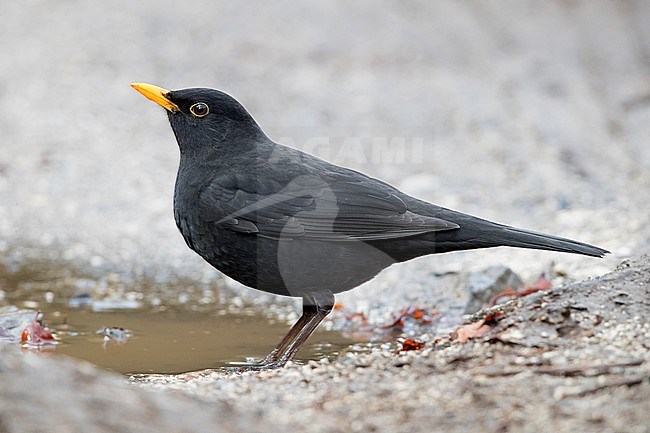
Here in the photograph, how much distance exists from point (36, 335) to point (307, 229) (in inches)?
67.7

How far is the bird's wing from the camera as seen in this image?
16.7 feet

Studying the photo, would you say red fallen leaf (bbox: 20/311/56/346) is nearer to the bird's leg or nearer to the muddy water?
the muddy water

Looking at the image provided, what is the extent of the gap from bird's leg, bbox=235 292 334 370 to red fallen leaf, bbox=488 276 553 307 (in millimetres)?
1198

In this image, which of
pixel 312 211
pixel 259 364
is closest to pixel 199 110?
pixel 312 211

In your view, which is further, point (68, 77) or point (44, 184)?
point (68, 77)

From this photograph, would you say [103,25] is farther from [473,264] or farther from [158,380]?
[158,380]

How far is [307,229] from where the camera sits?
513 centimetres

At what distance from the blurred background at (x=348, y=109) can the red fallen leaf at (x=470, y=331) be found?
2.46 metres

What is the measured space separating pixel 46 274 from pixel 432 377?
4.53m

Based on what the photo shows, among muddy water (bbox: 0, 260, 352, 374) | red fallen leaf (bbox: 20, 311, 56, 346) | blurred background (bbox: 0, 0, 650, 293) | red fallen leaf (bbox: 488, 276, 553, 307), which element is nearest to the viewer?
muddy water (bbox: 0, 260, 352, 374)

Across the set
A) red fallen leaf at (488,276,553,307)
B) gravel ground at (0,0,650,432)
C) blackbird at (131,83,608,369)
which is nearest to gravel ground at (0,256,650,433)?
gravel ground at (0,0,650,432)

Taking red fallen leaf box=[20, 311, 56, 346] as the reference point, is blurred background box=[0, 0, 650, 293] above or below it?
above

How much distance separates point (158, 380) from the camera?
4.57 m

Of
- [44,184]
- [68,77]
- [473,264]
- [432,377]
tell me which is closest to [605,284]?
[432,377]
